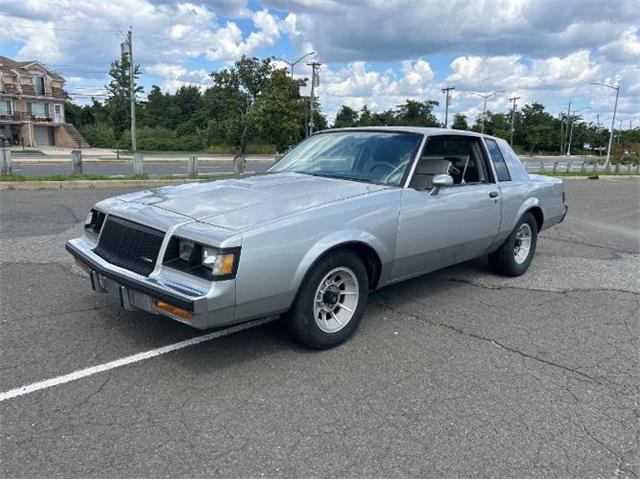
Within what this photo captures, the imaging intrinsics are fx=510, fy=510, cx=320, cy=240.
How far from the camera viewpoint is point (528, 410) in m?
3.08

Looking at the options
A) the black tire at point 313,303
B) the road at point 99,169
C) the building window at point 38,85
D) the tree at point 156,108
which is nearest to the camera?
the black tire at point 313,303

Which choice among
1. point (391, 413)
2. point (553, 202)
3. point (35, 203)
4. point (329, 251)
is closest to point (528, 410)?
point (391, 413)

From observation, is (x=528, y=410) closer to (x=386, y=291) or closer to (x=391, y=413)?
(x=391, y=413)

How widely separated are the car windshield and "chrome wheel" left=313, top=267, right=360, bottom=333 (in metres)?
0.97

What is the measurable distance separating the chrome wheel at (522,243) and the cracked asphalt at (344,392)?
2.41 feet

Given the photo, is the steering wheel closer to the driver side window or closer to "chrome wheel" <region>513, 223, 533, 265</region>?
the driver side window

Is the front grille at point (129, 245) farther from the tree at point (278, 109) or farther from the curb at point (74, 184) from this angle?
the tree at point (278, 109)

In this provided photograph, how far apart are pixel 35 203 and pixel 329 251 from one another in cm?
876

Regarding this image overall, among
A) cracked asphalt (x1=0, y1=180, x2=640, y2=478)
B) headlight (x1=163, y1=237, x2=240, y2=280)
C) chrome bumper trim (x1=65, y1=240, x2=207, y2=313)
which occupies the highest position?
headlight (x1=163, y1=237, x2=240, y2=280)

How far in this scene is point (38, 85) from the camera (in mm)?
54625

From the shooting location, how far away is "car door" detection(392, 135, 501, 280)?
421cm

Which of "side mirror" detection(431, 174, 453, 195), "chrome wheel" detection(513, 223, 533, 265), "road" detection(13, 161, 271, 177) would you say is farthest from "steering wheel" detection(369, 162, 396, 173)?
"road" detection(13, 161, 271, 177)

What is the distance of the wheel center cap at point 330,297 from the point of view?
3.74m

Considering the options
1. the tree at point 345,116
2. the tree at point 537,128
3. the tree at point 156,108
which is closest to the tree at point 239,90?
the tree at point 156,108
